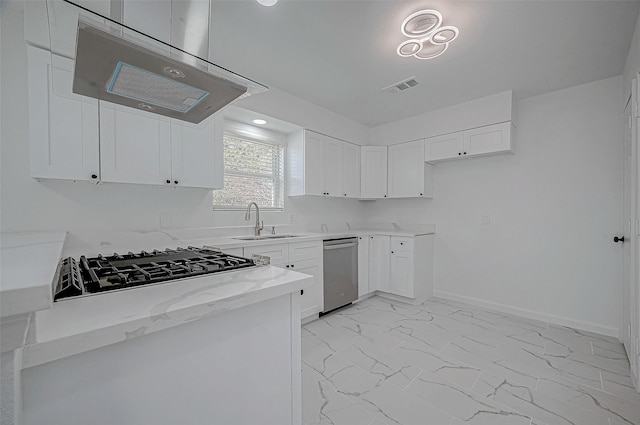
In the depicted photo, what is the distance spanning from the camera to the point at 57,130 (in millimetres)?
→ 1702

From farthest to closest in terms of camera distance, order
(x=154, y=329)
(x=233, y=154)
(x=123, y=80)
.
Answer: (x=233, y=154) < (x=123, y=80) < (x=154, y=329)

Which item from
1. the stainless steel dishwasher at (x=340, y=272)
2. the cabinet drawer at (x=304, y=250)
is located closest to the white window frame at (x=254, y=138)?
the cabinet drawer at (x=304, y=250)

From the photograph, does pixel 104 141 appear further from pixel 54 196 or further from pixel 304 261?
pixel 304 261

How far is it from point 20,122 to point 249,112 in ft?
5.51

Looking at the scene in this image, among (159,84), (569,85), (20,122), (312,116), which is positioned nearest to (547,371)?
(569,85)

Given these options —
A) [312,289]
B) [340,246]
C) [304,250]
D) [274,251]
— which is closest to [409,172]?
[340,246]

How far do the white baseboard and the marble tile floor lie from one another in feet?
0.35

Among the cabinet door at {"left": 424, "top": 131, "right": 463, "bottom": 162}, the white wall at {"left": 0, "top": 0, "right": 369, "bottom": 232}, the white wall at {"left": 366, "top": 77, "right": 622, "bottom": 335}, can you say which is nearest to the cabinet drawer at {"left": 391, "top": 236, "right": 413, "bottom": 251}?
the white wall at {"left": 366, "top": 77, "right": 622, "bottom": 335}

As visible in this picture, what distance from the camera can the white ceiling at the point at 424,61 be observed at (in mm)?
1835

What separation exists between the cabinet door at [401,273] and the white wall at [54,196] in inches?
85.6

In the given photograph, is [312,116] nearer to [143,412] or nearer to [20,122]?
[20,122]

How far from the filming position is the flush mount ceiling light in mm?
1874

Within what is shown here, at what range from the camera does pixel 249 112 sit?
2785 mm

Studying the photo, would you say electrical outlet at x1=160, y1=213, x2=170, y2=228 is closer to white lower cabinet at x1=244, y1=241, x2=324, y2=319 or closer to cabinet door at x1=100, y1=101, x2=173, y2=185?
cabinet door at x1=100, y1=101, x2=173, y2=185
